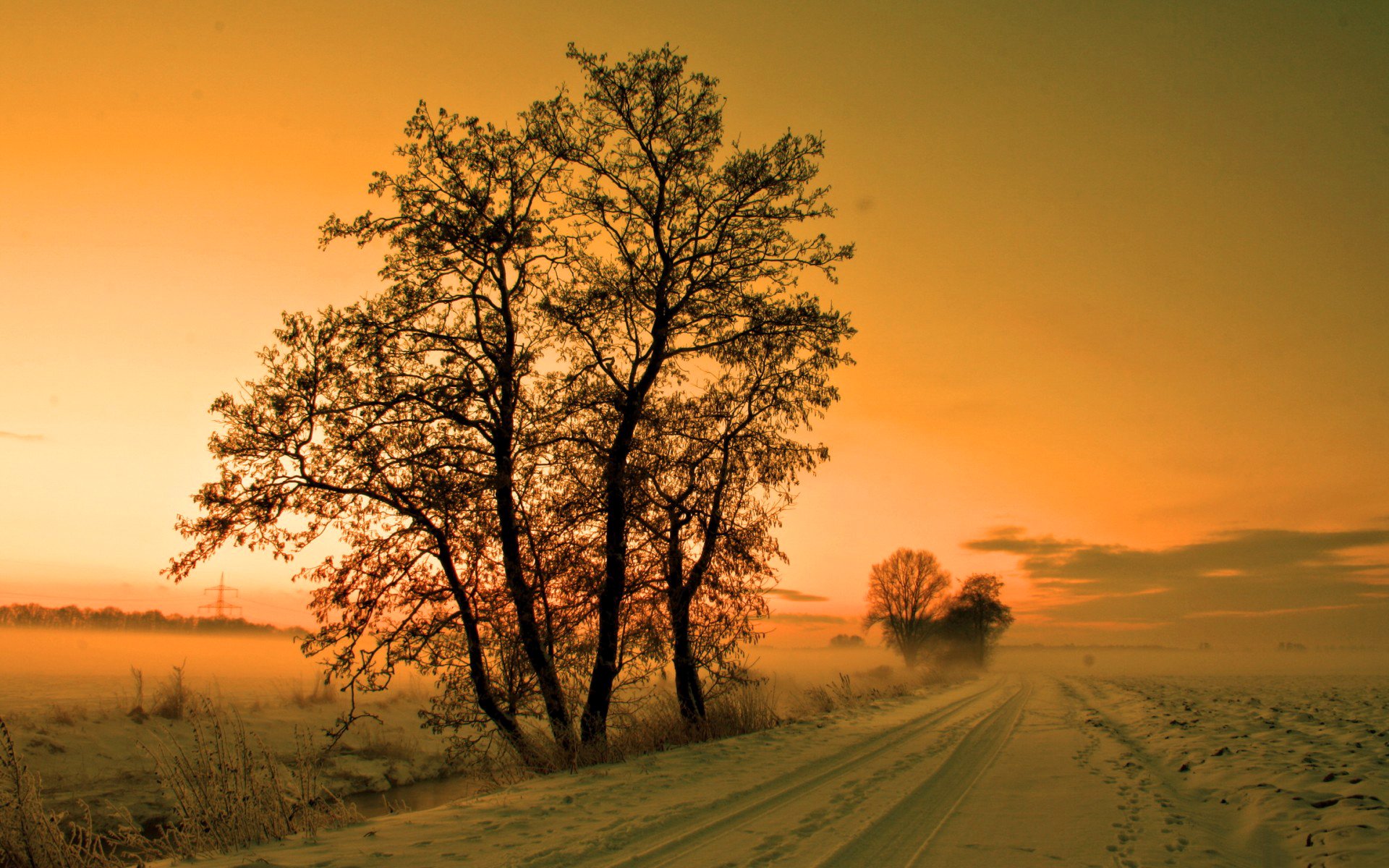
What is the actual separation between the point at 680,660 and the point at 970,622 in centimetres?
5765

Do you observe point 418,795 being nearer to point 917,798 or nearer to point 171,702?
point 171,702

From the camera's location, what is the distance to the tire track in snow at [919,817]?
5.37 metres

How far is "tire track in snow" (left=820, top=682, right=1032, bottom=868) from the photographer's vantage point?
5.37 m

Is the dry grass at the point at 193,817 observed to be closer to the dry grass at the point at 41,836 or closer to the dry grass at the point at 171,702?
the dry grass at the point at 41,836

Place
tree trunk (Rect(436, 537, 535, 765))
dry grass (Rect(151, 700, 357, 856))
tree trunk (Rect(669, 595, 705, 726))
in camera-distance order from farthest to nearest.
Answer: tree trunk (Rect(669, 595, 705, 726)), tree trunk (Rect(436, 537, 535, 765)), dry grass (Rect(151, 700, 357, 856))

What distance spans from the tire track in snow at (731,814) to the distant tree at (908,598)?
48.9 m

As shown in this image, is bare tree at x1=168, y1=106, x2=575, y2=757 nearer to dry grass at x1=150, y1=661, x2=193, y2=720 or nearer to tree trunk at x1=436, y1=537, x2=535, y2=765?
tree trunk at x1=436, y1=537, x2=535, y2=765

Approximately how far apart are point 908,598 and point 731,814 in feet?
181

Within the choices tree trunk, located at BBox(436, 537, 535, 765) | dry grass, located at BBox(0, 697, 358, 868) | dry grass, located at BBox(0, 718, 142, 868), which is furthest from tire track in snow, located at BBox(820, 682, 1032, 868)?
tree trunk, located at BBox(436, 537, 535, 765)

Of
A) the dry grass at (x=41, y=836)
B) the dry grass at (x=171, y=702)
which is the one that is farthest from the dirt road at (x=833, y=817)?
the dry grass at (x=171, y=702)

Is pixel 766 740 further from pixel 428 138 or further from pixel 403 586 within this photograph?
pixel 428 138

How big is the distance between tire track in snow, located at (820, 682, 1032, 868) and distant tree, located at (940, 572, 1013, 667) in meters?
54.6

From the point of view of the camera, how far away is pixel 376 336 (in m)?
11.2

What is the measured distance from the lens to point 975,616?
62438 millimetres
